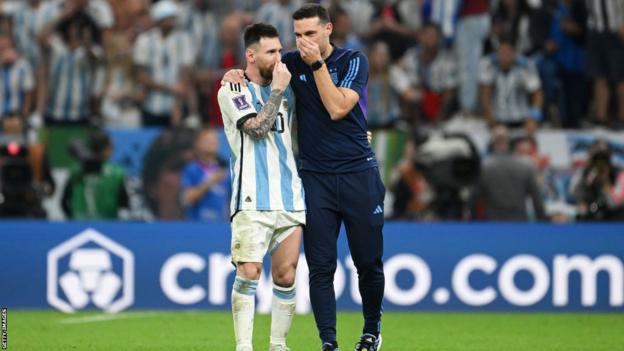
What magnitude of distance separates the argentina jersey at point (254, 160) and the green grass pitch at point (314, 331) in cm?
185

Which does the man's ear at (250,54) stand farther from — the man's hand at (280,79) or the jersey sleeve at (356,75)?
the jersey sleeve at (356,75)

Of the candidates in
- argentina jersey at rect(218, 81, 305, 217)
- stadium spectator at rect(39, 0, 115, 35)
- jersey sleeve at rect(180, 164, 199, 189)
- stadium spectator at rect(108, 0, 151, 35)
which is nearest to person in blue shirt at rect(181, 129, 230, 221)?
jersey sleeve at rect(180, 164, 199, 189)

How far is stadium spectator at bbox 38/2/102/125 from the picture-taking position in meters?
17.9

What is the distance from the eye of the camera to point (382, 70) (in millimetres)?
17828

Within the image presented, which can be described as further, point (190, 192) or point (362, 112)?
point (190, 192)

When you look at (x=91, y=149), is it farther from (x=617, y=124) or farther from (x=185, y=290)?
(x=617, y=124)

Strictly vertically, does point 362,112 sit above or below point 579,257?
above

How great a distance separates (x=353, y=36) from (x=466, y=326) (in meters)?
6.23

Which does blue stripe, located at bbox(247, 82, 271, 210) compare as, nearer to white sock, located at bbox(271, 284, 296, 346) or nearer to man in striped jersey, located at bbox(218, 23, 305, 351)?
man in striped jersey, located at bbox(218, 23, 305, 351)

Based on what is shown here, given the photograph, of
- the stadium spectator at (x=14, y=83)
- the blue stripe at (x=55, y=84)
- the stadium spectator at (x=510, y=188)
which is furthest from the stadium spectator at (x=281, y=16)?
the stadium spectator at (x=510, y=188)

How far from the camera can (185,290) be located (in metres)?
14.6

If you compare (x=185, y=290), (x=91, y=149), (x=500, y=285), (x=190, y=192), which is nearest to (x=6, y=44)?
(x=91, y=149)

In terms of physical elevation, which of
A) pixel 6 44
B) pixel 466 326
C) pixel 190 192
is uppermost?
pixel 6 44

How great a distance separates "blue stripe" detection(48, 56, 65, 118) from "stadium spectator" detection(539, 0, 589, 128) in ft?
21.3
